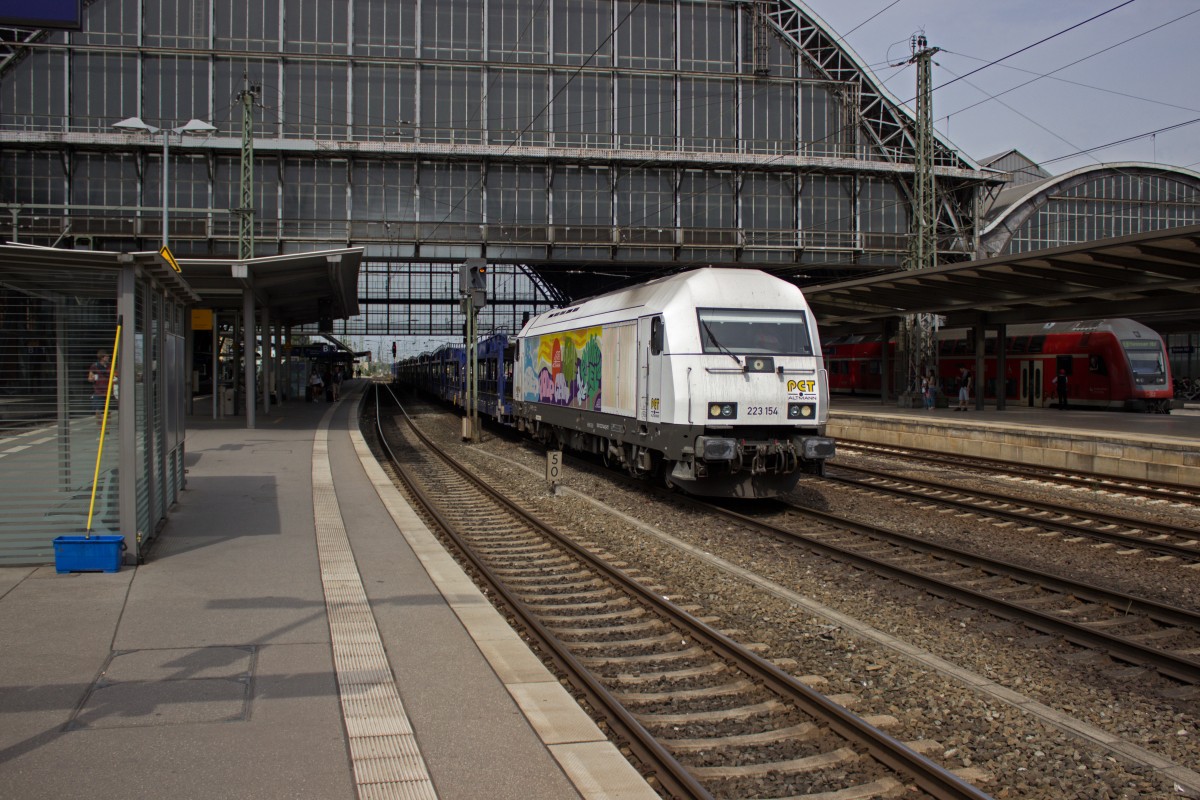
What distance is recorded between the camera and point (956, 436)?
21.7 meters

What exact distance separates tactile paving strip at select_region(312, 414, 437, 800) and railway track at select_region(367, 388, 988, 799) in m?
1.13

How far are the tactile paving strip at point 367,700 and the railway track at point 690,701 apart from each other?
113cm

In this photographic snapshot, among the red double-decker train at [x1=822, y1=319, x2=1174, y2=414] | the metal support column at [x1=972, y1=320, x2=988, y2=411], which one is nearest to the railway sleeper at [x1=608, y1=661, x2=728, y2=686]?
the metal support column at [x1=972, y1=320, x2=988, y2=411]

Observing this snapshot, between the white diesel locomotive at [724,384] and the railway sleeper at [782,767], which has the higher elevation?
the white diesel locomotive at [724,384]

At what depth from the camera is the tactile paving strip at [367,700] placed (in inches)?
157

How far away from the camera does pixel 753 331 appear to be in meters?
12.4

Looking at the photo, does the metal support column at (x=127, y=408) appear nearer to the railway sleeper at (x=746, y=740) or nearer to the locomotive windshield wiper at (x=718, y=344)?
the railway sleeper at (x=746, y=740)

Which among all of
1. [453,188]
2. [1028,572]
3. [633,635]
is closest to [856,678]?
[633,635]

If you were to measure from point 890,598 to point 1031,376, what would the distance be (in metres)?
29.4

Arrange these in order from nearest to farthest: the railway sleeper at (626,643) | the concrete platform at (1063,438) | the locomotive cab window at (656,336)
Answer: the railway sleeper at (626,643) → the locomotive cab window at (656,336) → the concrete platform at (1063,438)

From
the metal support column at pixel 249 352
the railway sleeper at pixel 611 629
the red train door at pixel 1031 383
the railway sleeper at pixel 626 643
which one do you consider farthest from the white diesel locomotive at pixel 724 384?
the red train door at pixel 1031 383

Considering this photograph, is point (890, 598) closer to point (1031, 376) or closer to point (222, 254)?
point (1031, 376)

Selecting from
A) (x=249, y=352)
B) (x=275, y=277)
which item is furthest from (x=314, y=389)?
(x=275, y=277)

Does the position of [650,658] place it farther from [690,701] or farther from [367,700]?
[367,700]
